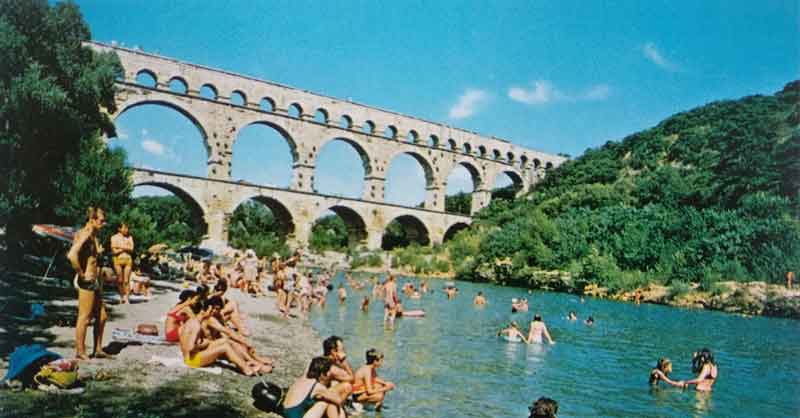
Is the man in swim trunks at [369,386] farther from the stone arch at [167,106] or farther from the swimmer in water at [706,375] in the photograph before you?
the stone arch at [167,106]

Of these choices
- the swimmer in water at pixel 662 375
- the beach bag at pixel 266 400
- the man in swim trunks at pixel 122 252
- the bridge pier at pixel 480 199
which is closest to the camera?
the beach bag at pixel 266 400

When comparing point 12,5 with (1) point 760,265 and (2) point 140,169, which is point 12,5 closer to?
(2) point 140,169

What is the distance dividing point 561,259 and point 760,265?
1029cm

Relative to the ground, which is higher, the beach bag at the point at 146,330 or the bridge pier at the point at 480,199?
the bridge pier at the point at 480,199

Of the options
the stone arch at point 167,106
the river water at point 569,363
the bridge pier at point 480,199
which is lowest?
the river water at point 569,363

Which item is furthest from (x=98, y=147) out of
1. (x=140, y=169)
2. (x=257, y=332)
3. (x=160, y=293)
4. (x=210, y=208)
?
(x=210, y=208)

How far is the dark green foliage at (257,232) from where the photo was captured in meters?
38.4

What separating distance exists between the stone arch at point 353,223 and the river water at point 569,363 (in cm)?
2313

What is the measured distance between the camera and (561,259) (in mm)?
33906

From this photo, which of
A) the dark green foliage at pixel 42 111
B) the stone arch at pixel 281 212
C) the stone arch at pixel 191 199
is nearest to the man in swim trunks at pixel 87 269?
the dark green foliage at pixel 42 111

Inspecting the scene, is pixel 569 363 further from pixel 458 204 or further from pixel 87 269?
pixel 458 204

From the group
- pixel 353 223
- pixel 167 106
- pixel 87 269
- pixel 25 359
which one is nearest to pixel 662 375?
pixel 87 269

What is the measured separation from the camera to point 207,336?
22.6 feet

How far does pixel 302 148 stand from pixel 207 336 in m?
33.8
